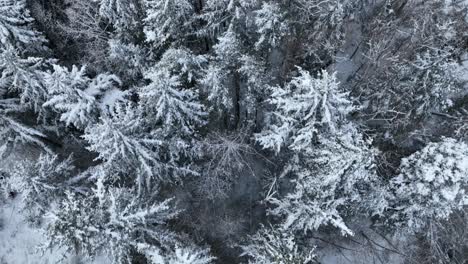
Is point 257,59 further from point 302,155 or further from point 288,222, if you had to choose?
point 288,222

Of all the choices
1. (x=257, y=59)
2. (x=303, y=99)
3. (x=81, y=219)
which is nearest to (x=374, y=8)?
(x=257, y=59)

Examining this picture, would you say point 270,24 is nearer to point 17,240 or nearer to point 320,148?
point 320,148

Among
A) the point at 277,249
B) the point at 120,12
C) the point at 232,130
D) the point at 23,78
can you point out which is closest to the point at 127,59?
the point at 120,12

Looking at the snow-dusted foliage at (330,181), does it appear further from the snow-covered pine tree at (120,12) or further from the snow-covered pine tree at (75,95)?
the snow-covered pine tree at (120,12)

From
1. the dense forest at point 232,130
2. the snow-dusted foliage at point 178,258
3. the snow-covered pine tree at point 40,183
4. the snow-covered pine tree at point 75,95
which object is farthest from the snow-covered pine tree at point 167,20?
the snow-dusted foliage at point 178,258

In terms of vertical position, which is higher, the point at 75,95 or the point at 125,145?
the point at 75,95

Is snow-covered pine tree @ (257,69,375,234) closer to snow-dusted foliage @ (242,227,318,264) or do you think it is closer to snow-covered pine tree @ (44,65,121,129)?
snow-dusted foliage @ (242,227,318,264)
